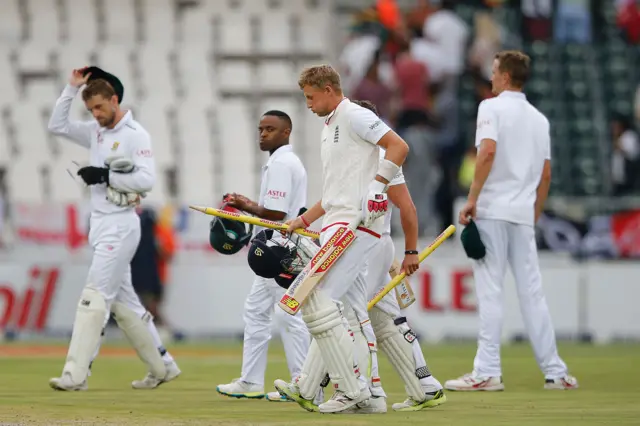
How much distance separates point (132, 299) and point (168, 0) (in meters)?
16.2

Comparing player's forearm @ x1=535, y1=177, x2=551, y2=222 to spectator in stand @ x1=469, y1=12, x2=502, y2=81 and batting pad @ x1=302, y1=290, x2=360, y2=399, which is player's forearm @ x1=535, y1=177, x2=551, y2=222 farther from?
spectator in stand @ x1=469, y1=12, x2=502, y2=81

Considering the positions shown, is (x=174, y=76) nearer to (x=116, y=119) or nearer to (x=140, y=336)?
(x=116, y=119)

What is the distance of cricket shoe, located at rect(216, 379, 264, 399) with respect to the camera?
10727mm

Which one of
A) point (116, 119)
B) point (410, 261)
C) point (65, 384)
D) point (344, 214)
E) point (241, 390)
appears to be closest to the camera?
point (344, 214)

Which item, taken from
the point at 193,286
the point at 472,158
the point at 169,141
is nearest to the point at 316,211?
the point at 193,286

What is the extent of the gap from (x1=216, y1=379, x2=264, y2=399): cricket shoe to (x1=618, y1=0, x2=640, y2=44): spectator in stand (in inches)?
640

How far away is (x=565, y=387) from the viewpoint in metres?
11.6

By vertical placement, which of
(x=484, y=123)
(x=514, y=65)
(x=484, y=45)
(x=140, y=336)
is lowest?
(x=140, y=336)

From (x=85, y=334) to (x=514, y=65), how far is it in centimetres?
415

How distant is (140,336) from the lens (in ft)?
38.2

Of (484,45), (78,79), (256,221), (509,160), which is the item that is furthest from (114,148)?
(484,45)

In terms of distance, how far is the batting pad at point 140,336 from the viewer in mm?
Answer: 11664

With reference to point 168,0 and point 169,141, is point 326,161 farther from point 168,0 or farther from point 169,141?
→ point 168,0

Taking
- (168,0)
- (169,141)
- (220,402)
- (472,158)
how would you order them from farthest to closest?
(168,0), (169,141), (472,158), (220,402)
